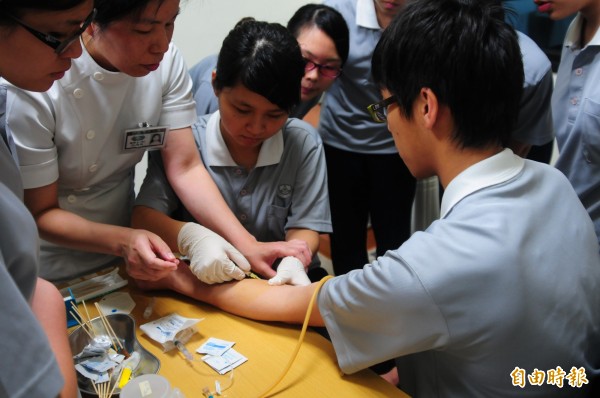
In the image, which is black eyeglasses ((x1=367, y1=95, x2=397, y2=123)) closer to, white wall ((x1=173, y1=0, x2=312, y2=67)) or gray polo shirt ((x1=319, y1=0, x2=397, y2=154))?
gray polo shirt ((x1=319, y1=0, x2=397, y2=154))

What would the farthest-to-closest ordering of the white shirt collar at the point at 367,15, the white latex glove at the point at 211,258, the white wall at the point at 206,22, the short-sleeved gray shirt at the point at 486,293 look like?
the white wall at the point at 206,22
the white shirt collar at the point at 367,15
the white latex glove at the point at 211,258
the short-sleeved gray shirt at the point at 486,293

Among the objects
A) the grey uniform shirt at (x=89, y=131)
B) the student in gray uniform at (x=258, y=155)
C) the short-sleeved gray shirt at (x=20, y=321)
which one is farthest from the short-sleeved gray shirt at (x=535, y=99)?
the short-sleeved gray shirt at (x=20, y=321)

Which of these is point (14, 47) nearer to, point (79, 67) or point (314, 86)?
point (79, 67)

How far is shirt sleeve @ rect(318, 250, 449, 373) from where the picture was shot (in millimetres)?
856

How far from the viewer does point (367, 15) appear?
2.00 m

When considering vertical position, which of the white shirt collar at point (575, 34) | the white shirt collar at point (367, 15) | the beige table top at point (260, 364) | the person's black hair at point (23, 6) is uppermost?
the person's black hair at point (23, 6)

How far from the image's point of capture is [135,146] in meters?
1.30

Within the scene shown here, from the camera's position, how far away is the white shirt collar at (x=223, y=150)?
1.52m

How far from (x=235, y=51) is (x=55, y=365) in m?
0.98

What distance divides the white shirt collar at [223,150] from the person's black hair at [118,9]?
20.4 inches

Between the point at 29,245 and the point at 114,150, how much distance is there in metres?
0.66

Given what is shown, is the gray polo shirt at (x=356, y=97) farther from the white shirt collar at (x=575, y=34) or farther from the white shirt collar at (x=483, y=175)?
the white shirt collar at (x=483, y=175)

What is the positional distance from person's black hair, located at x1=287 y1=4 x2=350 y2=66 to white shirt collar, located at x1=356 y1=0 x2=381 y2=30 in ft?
0.64

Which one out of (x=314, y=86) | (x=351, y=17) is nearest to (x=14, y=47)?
(x=314, y=86)
